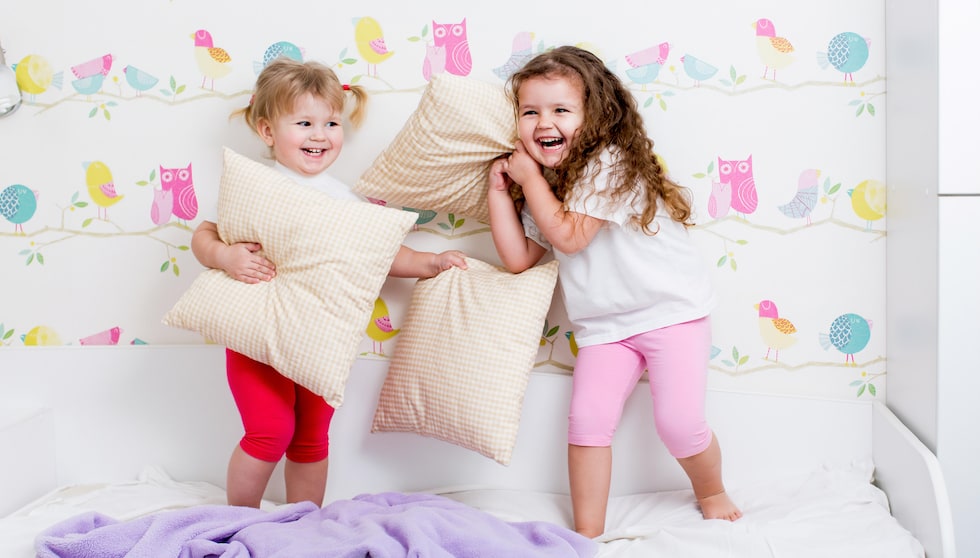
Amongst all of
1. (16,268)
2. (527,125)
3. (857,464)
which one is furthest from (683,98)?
(16,268)

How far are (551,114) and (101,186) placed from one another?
992 millimetres

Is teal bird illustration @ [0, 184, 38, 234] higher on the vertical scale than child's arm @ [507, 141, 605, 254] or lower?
higher

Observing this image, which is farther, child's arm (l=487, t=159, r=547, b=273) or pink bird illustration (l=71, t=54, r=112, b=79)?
pink bird illustration (l=71, t=54, r=112, b=79)

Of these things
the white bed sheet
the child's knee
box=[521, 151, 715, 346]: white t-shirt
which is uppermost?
box=[521, 151, 715, 346]: white t-shirt

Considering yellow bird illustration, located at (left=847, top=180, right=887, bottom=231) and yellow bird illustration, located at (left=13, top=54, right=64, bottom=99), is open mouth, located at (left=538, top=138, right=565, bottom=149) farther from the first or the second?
yellow bird illustration, located at (left=13, top=54, right=64, bottom=99)

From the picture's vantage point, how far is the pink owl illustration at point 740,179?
161 centimetres

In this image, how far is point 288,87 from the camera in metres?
1.53

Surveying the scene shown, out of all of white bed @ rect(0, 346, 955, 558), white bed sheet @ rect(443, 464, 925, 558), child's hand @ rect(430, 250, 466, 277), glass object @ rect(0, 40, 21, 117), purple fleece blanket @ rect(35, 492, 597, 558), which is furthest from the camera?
glass object @ rect(0, 40, 21, 117)

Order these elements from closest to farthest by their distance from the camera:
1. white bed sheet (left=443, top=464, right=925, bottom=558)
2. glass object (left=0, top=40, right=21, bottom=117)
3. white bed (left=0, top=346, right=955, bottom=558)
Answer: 1. white bed sheet (left=443, top=464, right=925, bottom=558)
2. white bed (left=0, top=346, right=955, bottom=558)
3. glass object (left=0, top=40, right=21, bottom=117)

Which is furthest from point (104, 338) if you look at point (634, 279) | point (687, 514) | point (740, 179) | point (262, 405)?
point (740, 179)

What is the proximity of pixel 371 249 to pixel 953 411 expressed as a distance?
1014 mm

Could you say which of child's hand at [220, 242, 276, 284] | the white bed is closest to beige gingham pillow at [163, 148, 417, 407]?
child's hand at [220, 242, 276, 284]

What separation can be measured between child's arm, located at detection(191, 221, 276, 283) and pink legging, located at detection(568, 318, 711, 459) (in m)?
0.62

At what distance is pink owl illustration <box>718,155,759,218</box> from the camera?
1.61 metres
